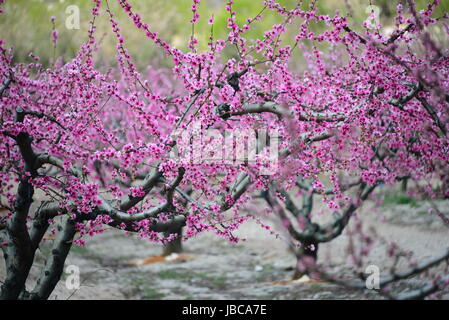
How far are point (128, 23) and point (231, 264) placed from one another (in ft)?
63.4

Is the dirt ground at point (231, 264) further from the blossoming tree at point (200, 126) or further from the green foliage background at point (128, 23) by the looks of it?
the green foliage background at point (128, 23)

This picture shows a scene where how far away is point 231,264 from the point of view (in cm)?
1245

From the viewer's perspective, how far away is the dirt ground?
9.34m

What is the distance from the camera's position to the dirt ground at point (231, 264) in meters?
9.34

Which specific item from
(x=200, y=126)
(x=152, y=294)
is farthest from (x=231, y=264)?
(x=200, y=126)

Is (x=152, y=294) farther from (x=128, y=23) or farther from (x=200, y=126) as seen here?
(x=128, y=23)

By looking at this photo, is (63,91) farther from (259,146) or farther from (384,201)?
(384,201)

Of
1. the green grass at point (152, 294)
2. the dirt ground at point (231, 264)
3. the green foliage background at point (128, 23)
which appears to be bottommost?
the green grass at point (152, 294)

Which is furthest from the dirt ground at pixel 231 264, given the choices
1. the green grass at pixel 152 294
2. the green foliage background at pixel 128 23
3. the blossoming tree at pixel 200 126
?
the green foliage background at pixel 128 23

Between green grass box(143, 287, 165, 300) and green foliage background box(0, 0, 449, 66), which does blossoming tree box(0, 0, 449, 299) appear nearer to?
green foliage background box(0, 0, 449, 66)

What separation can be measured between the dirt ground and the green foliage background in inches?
201

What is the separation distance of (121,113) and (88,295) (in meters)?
6.71

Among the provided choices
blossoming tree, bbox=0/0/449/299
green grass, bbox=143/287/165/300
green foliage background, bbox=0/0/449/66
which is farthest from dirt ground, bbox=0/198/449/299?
green foliage background, bbox=0/0/449/66

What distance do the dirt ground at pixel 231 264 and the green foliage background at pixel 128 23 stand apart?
5.11 m
